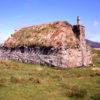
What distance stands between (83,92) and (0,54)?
93.9 ft

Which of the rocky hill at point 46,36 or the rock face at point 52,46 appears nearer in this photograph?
the rock face at point 52,46

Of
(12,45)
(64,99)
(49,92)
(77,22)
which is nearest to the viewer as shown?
(64,99)

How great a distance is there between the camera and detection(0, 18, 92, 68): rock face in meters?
34.8

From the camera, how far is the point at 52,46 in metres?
35.7

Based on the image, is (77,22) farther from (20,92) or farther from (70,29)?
(20,92)

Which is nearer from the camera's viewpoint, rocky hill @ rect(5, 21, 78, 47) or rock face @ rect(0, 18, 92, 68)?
rock face @ rect(0, 18, 92, 68)

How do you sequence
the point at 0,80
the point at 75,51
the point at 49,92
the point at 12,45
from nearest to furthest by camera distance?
the point at 49,92 < the point at 0,80 < the point at 75,51 < the point at 12,45

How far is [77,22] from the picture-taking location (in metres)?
38.3

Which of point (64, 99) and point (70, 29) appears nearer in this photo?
point (64, 99)

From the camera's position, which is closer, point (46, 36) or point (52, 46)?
point (52, 46)

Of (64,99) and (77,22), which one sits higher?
(77,22)

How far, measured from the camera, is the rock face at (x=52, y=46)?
34.8m

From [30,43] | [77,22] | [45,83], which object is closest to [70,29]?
[77,22]

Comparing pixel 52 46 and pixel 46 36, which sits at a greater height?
pixel 46 36
